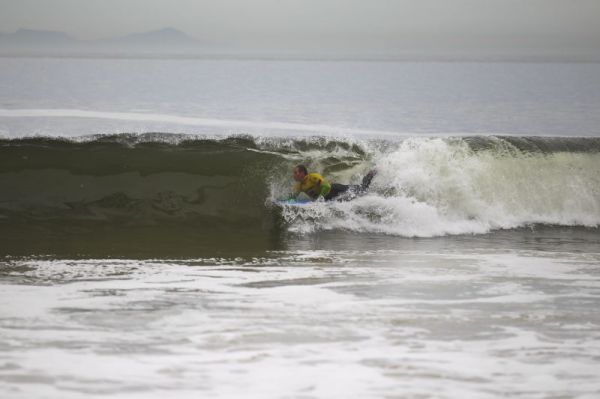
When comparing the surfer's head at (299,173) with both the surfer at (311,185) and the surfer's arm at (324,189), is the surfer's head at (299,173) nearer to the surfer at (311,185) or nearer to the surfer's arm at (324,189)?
the surfer at (311,185)

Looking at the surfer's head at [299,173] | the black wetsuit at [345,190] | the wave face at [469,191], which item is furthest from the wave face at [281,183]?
the surfer's head at [299,173]

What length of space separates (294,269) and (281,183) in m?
4.93

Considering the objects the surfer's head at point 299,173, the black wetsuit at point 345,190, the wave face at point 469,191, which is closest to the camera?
the wave face at point 469,191

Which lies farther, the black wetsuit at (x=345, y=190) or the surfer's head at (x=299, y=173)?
the black wetsuit at (x=345, y=190)

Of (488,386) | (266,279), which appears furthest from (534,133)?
(488,386)

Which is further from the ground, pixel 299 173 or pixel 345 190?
pixel 299 173

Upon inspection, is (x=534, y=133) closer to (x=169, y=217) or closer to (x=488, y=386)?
(x=169, y=217)

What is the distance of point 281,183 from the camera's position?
Answer: 572 inches

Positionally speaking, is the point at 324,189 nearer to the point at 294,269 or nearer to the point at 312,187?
the point at 312,187

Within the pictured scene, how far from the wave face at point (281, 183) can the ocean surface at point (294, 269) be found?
0.04 metres

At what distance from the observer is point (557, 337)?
7285 mm

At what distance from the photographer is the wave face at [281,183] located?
12.8 metres

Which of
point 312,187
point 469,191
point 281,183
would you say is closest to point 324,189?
point 312,187

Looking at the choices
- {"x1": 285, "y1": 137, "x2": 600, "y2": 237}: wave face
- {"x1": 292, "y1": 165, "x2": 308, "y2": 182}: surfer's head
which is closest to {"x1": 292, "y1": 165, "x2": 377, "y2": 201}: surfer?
{"x1": 292, "y1": 165, "x2": 308, "y2": 182}: surfer's head
